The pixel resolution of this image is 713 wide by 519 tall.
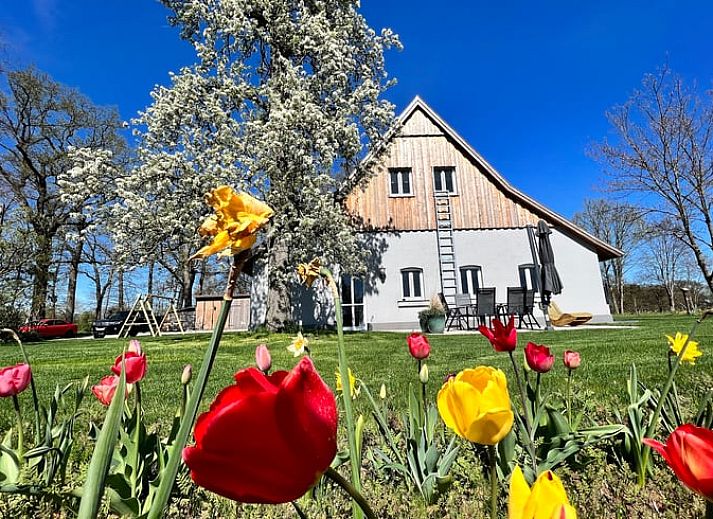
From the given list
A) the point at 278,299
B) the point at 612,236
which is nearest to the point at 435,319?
the point at 278,299

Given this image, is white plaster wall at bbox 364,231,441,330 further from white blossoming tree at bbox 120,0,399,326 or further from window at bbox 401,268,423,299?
white blossoming tree at bbox 120,0,399,326

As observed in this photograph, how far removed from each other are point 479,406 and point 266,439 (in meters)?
0.44

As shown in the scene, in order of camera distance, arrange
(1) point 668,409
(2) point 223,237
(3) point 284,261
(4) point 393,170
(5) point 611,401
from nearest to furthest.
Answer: (2) point 223,237 < (1) point 668,409 < (5) point 611,401 < (3) point 284,261 < (4) point 393,170

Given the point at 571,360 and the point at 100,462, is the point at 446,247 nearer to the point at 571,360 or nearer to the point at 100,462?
the point at 571,360

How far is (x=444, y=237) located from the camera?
48.9ft

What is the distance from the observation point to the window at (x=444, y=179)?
15.5 metres

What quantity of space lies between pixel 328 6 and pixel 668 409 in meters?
13.6

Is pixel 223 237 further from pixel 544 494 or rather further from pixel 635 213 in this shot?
pixel 635 213

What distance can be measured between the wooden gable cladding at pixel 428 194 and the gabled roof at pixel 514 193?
14 cm

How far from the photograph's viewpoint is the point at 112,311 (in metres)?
31.2

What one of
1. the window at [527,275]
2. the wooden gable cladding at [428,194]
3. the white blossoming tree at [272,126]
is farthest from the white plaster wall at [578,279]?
the white blossoming tree at [272,126]

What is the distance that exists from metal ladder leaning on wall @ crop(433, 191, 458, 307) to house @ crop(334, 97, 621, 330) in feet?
0.11

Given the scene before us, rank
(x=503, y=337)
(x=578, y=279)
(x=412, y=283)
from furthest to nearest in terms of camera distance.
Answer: (x=412, y=283) < (x=578, y=279) < (x=503, y=337)

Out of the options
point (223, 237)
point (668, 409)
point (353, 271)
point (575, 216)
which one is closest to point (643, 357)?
point (668, 409)
